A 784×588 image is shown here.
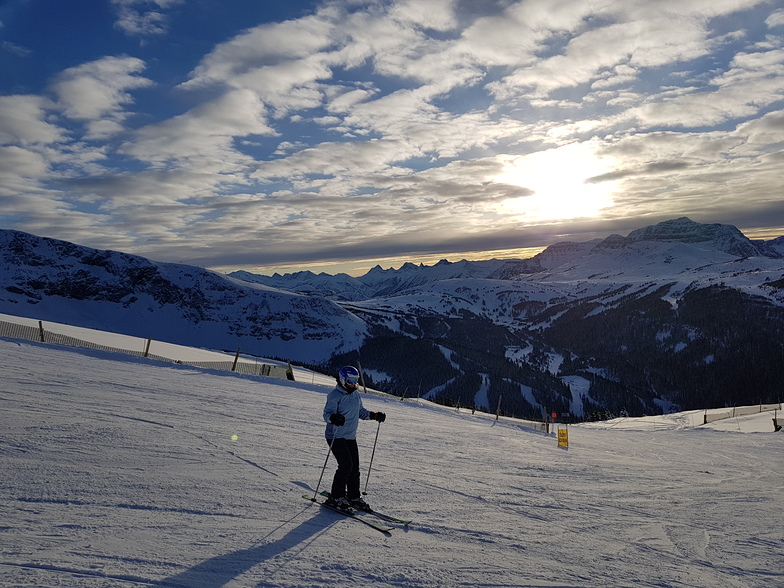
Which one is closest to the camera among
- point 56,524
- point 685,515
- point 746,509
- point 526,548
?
point 56,524

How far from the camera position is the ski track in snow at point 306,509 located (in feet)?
16.8

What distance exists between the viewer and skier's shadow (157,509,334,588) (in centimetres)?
458

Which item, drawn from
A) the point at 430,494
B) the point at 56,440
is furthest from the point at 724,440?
the point at 56,440

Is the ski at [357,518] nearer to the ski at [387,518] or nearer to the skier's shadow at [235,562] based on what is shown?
the ski at [387,518]

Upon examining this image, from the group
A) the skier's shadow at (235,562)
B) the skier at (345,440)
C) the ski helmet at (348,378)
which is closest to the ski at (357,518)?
the skier at (345,440)

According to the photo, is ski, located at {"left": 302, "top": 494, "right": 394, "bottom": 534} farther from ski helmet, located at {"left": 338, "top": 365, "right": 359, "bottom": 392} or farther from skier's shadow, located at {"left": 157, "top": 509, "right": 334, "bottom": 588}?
ski helmet, located at {"left": 338, "top": 365, "right": 359, "bottom": 392}

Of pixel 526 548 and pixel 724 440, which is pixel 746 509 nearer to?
pixel 526 548

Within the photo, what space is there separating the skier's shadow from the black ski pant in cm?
92

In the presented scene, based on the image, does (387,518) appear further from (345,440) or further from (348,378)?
(348,378)

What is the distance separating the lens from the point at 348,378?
7.63 m

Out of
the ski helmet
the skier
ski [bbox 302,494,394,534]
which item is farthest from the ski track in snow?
the ski helmet

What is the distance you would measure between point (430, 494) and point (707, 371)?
744ft

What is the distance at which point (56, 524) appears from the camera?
212 inches

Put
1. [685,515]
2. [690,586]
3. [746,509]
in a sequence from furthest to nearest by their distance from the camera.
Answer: [746,509], [685,515], [690,586]
